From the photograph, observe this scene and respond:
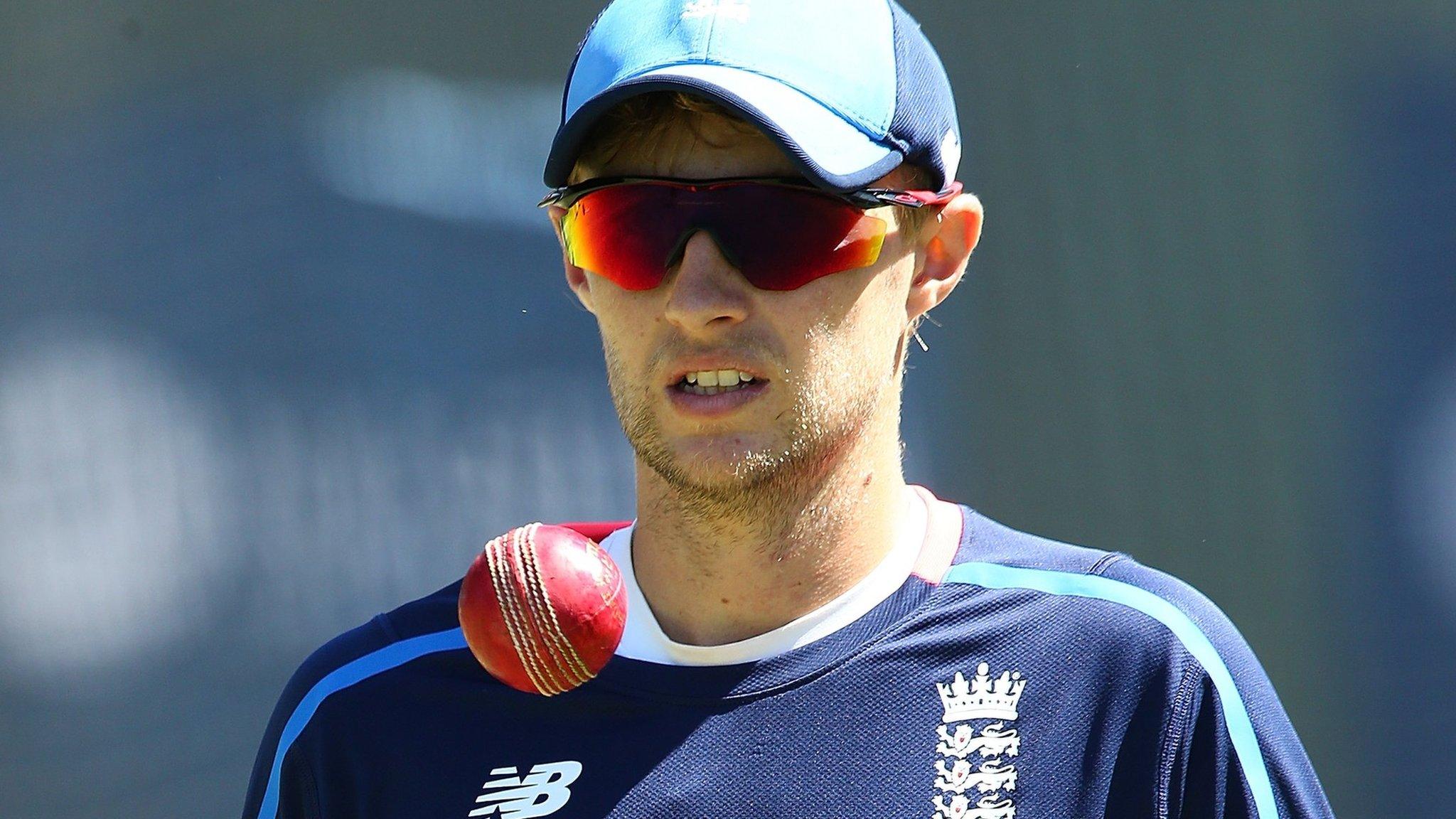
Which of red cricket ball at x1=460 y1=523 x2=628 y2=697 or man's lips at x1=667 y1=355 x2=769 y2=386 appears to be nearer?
red cricket ball at x1=460 y1=523 x2=628 y2=697

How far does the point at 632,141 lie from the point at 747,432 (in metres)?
0.45

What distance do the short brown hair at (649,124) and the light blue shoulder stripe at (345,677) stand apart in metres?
0.74

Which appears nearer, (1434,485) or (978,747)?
(978,747)

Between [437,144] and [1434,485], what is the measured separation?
278cm

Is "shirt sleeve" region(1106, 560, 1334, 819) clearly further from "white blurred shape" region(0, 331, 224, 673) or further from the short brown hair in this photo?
"white blurred shape" region(0, 331, 224, 673)

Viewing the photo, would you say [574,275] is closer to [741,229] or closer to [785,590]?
[741,229]

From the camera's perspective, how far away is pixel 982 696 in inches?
77.4

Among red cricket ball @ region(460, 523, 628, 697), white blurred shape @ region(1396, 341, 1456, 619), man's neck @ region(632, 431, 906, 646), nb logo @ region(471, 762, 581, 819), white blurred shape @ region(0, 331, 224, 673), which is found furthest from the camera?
white blurred shape @ region(1396, 341, 1456, 619)

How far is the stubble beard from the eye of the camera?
200 cm

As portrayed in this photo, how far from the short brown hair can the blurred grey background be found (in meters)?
1.68

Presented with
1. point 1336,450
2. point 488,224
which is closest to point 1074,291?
point 1336,450

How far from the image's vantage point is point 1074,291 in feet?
12.9

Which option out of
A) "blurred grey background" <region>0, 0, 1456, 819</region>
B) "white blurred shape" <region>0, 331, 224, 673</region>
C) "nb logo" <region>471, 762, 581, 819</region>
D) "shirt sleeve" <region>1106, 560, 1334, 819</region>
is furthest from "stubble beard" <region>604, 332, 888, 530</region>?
"white blurred shape" <region>0, 331, 224, 673</region>

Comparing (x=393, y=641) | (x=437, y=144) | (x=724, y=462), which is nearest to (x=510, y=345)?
(x=437, y=144)
